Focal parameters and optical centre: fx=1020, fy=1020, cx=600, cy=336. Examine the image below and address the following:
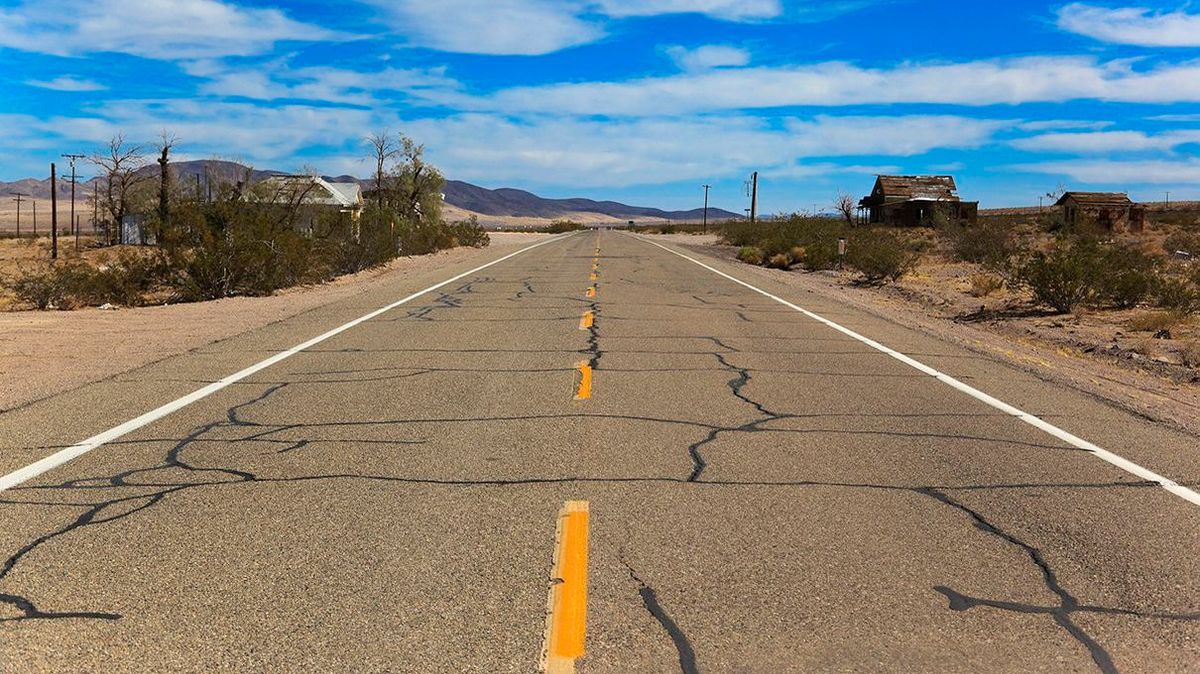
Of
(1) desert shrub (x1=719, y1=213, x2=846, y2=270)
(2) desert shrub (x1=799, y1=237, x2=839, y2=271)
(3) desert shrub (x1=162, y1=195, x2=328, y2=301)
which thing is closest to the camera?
(3) desert shrub (x1=162, y1=195, x2=328, y2=301)

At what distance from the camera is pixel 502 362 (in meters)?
12.3

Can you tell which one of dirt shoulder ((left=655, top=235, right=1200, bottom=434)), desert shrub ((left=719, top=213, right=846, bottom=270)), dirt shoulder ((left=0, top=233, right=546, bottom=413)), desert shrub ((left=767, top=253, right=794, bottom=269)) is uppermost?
desert shrub ((left=719, top=213, right=846, bottom=270))

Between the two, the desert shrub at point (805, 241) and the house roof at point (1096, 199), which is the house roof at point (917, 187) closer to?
the house roof at point (1096, 199)

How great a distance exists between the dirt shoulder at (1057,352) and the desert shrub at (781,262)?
15.5 metres

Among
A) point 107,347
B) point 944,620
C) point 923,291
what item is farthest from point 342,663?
point 923,291

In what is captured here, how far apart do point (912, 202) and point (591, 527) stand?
8214cm

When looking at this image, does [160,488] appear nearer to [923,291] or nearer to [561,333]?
[561,333]

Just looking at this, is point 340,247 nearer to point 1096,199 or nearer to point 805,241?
point 805,241

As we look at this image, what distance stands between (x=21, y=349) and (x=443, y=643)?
11483mm

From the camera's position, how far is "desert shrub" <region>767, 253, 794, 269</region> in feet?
141

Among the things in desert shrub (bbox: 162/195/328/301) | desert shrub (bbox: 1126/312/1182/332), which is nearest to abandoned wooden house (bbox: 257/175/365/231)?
desert shrub (bbox: 162/195/328/301)

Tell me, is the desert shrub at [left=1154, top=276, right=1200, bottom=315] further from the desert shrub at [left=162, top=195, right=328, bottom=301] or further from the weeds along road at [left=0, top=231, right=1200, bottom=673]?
the desert shrub at [left=162, top=195, right=328, bottom=301]

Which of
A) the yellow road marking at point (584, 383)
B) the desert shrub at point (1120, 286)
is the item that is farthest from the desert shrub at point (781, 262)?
the yellow road marking at point (584, 383)

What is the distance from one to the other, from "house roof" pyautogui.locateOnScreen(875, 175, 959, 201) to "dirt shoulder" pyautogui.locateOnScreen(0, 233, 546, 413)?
70.6 metres
